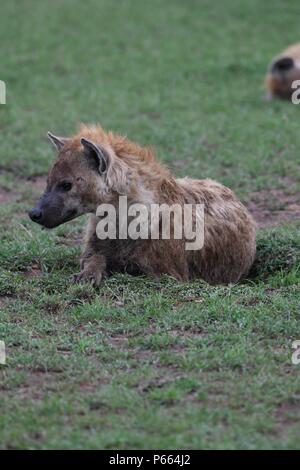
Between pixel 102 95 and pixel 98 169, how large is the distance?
4.95 m

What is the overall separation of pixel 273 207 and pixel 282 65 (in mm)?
3874

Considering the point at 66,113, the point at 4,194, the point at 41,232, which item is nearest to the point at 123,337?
the point at 41,232

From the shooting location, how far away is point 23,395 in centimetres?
427

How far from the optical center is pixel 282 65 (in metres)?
10.8

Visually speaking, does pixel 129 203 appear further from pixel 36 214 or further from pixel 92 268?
pixel 36 214

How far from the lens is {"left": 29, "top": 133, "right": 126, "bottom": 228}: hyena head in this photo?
554 centimetres

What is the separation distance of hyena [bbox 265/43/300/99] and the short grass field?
20 centimetres

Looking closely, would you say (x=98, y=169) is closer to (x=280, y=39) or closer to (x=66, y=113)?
(x=66, y=113)

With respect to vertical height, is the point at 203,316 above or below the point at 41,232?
below
